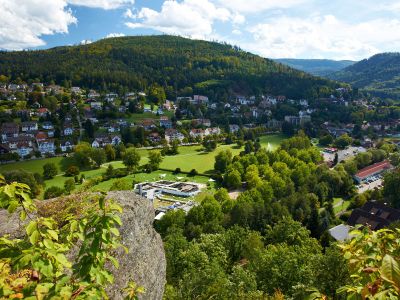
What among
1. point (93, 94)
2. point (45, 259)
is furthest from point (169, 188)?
point (93, 94)

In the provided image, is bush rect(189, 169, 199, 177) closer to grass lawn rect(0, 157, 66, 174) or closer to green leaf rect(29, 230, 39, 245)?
grass lawn rect(0, 157, 66, 174)

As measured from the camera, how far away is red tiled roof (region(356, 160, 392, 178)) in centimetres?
5262

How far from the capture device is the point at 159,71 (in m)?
147

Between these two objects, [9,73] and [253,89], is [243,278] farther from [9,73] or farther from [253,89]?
[9,73]

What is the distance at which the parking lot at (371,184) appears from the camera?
48.5 meters

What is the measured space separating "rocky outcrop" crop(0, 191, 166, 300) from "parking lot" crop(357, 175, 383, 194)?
4590 cm

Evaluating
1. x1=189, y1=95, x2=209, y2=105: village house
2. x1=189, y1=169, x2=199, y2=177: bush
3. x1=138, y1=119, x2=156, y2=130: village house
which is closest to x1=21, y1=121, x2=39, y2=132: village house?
x1=138, y1=119, x2=156, y2=130: village house

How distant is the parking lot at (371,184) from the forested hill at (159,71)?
75.8 metres

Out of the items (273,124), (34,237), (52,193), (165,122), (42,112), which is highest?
(34,237)

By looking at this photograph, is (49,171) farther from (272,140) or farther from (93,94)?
(93,94)

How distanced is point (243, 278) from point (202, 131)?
70.6 meters

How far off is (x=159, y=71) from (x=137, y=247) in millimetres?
144457

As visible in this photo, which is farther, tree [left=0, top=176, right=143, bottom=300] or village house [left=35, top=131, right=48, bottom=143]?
village house [left=35, top=131, right=48, bottom=143]

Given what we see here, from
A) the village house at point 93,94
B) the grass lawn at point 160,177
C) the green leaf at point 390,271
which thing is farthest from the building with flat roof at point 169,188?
the village house at point 93,94
